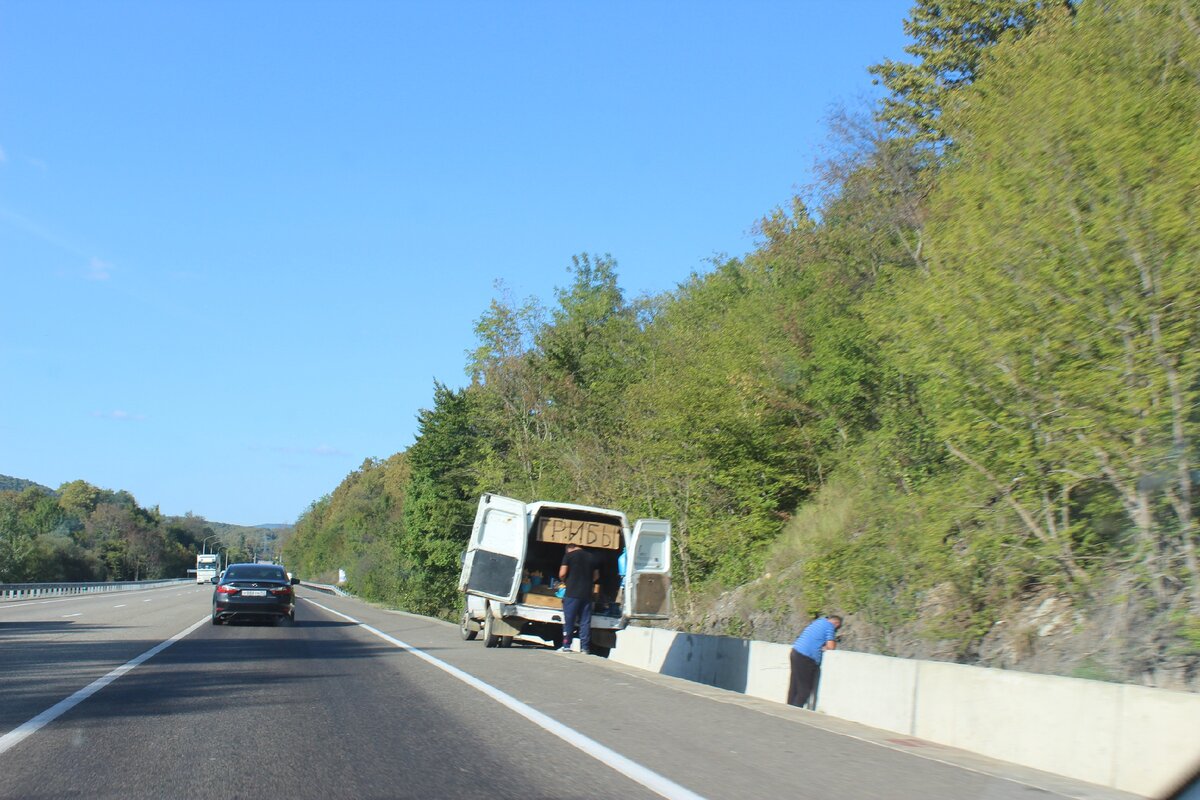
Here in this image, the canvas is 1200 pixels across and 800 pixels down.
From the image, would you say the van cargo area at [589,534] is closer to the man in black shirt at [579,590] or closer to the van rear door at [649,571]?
the van rear door at [649,571]

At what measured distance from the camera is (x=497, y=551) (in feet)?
69.1

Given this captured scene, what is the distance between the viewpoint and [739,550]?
3120 centimetres

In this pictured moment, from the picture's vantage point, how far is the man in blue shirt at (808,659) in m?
14.2

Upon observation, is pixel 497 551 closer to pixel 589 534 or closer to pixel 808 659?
pixel 589 534

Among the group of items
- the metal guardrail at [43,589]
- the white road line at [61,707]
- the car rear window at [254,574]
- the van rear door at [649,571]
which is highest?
the van rear door at [649,571]

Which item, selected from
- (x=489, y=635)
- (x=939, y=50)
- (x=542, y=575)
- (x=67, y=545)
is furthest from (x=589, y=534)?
(x=67, y=545)

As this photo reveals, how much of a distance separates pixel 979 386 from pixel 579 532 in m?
8.65

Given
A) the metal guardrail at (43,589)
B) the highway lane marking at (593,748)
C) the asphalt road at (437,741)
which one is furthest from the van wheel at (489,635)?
the metal guardrail at (43,589)

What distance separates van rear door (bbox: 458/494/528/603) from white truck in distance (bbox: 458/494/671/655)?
18 mm

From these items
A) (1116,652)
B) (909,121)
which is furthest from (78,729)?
(909,121)

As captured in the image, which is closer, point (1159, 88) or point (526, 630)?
point (1159, 88)

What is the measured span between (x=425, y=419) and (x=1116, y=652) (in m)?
61.1

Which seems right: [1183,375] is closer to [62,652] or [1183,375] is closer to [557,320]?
[62,652]

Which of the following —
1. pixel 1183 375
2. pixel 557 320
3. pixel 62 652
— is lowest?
pixel 62 652
